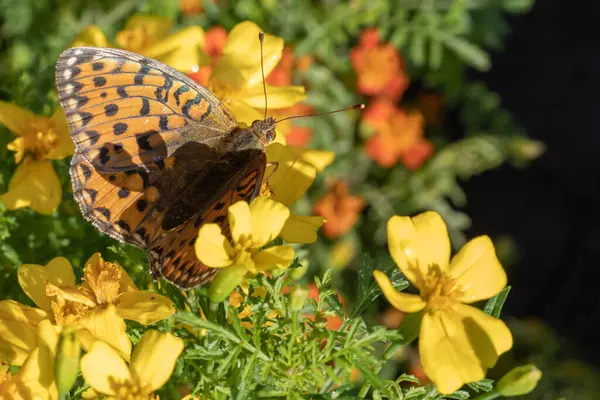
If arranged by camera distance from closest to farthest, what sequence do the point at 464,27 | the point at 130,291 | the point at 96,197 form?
the point at 130,291 < the point at 96,197 < the point at 464,27

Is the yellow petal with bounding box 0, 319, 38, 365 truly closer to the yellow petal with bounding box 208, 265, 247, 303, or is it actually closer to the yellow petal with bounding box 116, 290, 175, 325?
the yellow petal with bounding box 116, 290, 175, 325

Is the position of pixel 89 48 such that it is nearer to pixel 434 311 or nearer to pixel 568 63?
pixel 434 311

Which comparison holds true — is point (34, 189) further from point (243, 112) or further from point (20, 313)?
point (243, 112)

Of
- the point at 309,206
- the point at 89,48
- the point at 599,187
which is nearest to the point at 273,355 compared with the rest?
the point at 89,48

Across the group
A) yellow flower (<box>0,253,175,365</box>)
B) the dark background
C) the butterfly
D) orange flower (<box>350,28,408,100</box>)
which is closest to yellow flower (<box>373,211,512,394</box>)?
the butterfly

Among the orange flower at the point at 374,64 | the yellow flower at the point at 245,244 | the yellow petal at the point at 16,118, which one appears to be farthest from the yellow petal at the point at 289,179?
the orange flower at the point at 374,64

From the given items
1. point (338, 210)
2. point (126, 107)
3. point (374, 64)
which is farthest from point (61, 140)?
point (374, 64)
